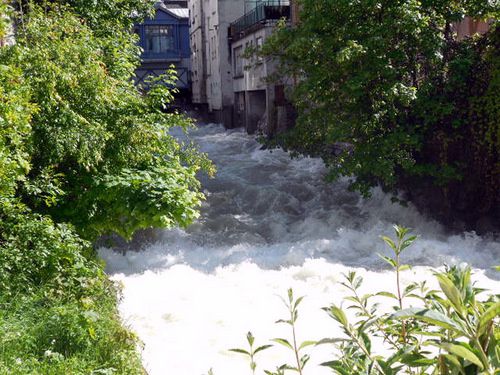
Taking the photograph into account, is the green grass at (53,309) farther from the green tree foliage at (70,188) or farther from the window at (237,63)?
the window at (237,63)

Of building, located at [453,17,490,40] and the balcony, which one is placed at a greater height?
the balcony

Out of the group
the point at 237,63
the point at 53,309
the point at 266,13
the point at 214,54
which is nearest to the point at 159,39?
the point at 214,54

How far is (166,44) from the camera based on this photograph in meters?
53.2

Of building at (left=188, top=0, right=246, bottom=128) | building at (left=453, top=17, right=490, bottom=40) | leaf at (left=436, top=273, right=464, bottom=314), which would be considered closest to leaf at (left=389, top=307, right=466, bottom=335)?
leaf at (left=436, top=273, right=464, bottom=314)

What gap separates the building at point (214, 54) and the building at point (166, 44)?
2468mm

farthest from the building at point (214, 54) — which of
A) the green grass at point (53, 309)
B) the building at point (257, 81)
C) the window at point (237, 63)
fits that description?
the green grass at point (53, 309)

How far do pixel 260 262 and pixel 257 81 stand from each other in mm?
18964

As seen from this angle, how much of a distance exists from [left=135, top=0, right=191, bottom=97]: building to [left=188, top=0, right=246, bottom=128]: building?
247cm

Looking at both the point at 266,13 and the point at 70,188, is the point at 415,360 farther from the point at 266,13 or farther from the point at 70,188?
the point at 266,13

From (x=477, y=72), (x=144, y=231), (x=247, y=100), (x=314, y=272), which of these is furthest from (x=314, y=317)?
(x=247, y=100)

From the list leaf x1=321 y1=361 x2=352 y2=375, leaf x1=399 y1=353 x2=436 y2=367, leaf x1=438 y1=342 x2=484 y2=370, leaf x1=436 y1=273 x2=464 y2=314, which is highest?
leaf x1=436 y1=273 x2=464 y2=314

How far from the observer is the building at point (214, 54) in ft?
131

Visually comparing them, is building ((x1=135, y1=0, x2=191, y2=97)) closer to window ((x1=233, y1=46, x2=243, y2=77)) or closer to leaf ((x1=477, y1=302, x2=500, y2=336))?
window ((x1=233, y1=46, x2=243, y2=77))

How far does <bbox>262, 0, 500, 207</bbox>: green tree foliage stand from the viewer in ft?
51.2
